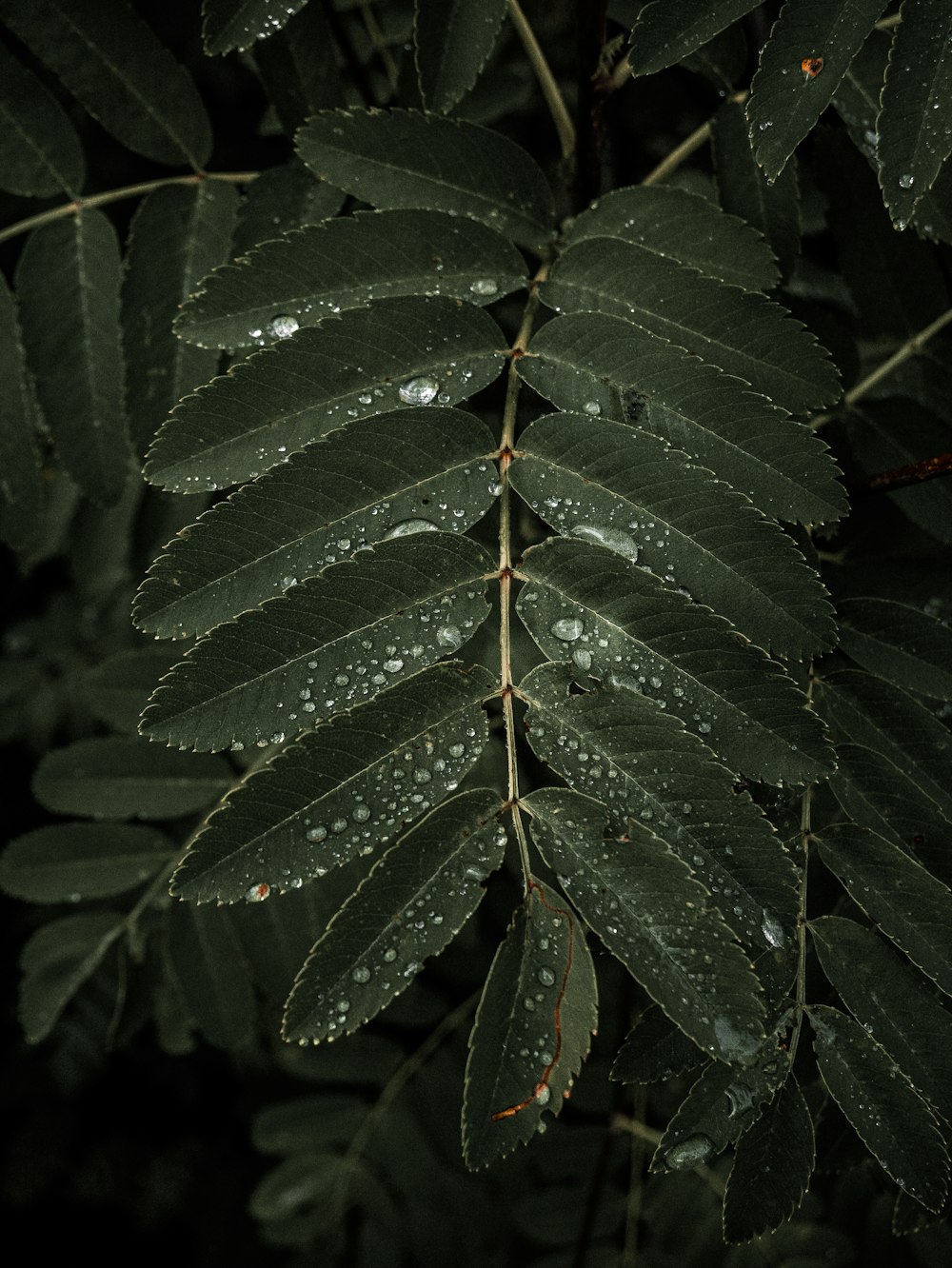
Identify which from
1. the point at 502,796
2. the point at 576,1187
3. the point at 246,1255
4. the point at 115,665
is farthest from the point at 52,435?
the point at 246,1255

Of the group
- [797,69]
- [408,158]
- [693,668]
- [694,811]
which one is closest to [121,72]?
[408,158]

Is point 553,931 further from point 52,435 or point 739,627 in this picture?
point 52,435

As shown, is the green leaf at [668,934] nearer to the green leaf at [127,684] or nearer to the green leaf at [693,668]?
the green leaf at [693,668]

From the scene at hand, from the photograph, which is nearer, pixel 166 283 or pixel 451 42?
pixel 451 42

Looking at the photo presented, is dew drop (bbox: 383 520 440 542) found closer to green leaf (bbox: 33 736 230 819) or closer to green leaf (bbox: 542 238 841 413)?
green leaf (bbox: 542 238 841 413)

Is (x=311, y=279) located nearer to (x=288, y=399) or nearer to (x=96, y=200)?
(x=288, y=399)

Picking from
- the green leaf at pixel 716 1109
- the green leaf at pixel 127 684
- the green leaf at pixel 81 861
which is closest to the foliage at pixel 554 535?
the green leaf at pixel 716 1109

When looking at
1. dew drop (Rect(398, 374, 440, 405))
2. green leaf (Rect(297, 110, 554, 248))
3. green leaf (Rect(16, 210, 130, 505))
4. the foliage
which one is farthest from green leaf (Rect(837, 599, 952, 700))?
green leaf (Rect(16, 210, 130, 505))

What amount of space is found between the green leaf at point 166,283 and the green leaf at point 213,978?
78 centimetres

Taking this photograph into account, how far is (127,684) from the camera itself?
1.85 metres

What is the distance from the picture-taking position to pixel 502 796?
102 cm

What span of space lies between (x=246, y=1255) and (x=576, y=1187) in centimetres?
147

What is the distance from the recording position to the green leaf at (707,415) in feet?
3.49

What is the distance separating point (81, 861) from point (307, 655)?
1021mm
